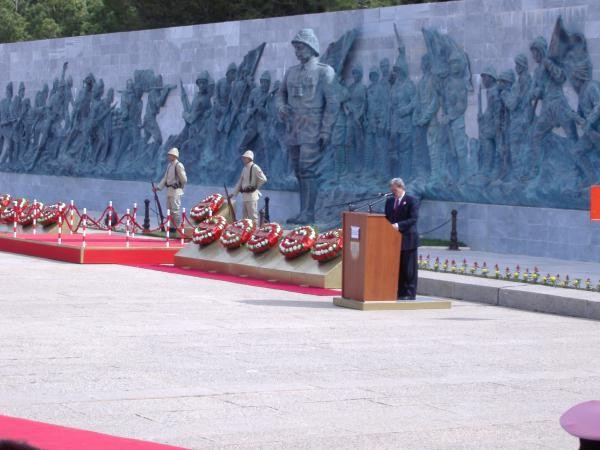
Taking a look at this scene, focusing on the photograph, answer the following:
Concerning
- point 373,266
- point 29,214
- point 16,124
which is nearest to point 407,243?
point 373,266

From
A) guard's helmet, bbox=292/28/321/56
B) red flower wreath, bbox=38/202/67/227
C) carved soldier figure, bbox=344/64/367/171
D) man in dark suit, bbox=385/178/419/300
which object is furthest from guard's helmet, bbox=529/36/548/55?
red flower wreath, bbox=38/202/67/227

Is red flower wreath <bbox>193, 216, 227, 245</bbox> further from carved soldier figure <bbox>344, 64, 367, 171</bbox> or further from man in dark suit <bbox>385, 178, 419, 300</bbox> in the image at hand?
carved soldier figure <bbox>344, 64, 367, 171</bbox>

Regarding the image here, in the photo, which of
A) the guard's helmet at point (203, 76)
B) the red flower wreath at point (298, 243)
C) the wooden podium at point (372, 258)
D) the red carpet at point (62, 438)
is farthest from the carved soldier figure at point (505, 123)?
the red carpet at point (62, 438)

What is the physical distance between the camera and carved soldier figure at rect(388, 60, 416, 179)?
80.6ft

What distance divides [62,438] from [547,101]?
15491 millimetres

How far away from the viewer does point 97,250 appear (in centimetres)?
2091

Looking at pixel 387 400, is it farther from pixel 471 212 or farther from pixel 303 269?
pixel 471 212

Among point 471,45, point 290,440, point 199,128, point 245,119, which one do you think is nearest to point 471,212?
point 471,45

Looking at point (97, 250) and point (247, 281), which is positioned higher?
point (97, 250)

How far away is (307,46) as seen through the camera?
26719 mm

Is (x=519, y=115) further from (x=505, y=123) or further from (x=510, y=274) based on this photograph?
(x=510, y=274)

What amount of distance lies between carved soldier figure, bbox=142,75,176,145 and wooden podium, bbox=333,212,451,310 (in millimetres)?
18151

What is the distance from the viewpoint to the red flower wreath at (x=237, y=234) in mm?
19594

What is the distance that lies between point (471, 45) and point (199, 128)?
9222 mm
